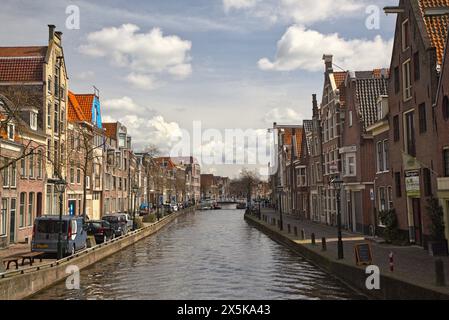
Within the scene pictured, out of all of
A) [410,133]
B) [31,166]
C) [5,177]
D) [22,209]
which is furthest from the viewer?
[31,166]

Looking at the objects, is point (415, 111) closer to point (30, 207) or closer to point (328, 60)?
Result: point (328, 60)

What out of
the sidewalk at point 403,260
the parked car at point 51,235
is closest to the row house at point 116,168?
the parked car at point 51,235

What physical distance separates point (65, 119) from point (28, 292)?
30.0 metres

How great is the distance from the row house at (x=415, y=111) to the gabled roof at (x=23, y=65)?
93.1ft

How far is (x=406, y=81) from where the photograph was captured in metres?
29.6

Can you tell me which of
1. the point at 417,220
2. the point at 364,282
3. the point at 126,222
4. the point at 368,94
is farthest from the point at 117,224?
the point at 364,282

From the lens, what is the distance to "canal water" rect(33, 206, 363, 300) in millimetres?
19359

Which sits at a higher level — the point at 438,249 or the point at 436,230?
the point at 436,230

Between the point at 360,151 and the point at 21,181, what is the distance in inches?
1015

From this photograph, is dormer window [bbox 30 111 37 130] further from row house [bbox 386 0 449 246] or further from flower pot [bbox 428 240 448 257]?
flower pot [bbox 428 240 448 257]

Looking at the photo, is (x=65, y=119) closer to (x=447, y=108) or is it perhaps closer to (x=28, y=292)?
(x=28, y=292)

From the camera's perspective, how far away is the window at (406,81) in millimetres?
29031

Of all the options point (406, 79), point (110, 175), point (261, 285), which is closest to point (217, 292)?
point (261, 285)

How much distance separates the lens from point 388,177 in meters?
33.3
